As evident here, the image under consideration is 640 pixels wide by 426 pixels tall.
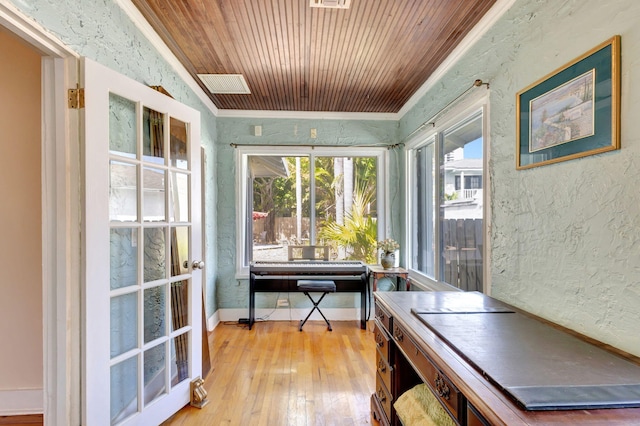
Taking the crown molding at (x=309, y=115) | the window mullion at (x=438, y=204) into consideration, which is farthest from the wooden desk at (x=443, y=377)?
the crown molding at (x=309, y=115)

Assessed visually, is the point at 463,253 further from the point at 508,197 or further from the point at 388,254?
the point at 388,254

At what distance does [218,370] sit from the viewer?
2668mm

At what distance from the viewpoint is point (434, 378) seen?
1.17 m

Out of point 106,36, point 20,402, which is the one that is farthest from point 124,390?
point 106,36

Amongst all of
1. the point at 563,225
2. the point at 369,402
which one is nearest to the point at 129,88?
the point at 563,225

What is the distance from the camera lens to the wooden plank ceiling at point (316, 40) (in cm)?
194

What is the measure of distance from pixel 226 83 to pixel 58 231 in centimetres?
206

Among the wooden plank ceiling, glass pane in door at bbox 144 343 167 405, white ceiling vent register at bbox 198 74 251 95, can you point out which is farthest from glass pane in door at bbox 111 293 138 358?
white ceiling vent register at bbox 198 74 251 95

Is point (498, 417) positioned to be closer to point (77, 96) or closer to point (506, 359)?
point (506, 359)

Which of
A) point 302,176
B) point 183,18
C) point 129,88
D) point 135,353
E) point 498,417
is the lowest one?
point 135,353

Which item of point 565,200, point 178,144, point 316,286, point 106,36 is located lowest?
point 316,286

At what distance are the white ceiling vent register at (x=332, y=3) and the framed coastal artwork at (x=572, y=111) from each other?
43.4 inches

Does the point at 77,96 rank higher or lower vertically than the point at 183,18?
lower

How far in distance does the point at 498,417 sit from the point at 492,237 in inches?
55.1
